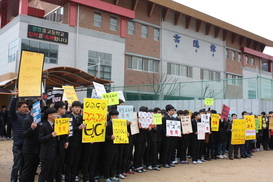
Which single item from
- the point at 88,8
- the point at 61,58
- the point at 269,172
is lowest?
the point at 269,172

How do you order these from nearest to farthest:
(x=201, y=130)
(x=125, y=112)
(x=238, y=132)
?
(x=125, y=112) < (x=201, y=130) < (x=238, y=132)

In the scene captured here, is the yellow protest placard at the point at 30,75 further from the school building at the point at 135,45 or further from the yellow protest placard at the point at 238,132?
the school building at the point at 135,45

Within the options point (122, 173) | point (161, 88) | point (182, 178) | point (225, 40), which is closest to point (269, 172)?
point (182, 178)

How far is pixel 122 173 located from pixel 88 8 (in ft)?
67.5

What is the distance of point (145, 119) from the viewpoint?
844cm

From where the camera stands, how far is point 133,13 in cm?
2791

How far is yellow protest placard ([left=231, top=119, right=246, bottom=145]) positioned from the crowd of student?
1.36 ft

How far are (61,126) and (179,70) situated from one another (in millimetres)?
28066

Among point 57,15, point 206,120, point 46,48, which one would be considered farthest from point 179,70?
point 206,120

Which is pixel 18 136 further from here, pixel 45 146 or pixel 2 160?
pixel 2 160

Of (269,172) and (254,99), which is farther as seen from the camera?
(254,99)

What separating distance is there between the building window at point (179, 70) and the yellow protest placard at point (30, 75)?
84.1ft

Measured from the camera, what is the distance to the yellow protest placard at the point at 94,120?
653cm

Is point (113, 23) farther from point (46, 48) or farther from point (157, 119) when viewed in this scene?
point (157, 119)
